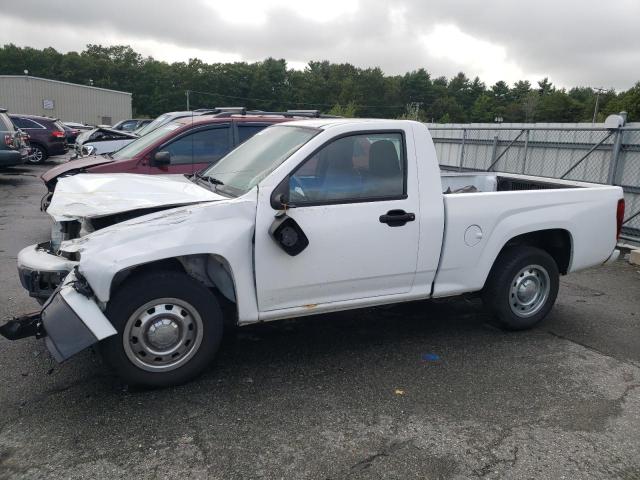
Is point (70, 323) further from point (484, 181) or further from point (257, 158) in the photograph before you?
point (484, 181)

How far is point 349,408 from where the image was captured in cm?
357

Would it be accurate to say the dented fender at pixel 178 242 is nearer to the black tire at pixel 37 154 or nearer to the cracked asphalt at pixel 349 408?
the cracked asphalt at pixel 349 408

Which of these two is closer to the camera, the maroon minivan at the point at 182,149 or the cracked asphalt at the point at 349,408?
the cracked asphalt at the point at 349,408

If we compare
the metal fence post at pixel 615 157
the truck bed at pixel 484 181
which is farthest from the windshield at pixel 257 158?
the metal fence post at pixel 615 157

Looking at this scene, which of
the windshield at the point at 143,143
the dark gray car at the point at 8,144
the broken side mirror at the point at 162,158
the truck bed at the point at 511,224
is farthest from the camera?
the dark gray car at the point at 8,144

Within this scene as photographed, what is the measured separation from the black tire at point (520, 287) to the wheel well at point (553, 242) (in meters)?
0.15

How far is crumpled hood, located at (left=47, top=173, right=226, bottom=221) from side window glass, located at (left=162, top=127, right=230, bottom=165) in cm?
322

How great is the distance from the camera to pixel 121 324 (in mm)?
3438

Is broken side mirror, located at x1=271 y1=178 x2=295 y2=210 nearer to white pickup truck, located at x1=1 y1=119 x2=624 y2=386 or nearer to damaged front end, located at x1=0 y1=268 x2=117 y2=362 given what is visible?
white pickup truck, located at x1=1 y1=119 x2=624 y2=386

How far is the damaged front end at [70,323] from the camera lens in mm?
3211

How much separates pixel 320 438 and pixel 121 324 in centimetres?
144

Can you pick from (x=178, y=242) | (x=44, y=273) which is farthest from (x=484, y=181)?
(x=44, y=273)

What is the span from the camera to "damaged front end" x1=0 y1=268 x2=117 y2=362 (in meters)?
3.21

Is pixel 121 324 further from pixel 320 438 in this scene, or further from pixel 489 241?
pixel 489 241
